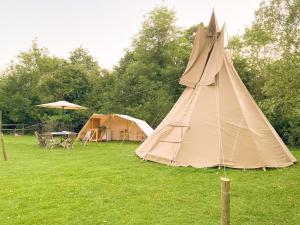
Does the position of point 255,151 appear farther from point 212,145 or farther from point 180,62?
point 180,62

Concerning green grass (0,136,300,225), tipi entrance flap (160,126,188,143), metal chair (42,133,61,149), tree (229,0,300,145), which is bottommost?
green grass (0,136,300,225)

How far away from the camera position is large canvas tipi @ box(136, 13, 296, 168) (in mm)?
10477

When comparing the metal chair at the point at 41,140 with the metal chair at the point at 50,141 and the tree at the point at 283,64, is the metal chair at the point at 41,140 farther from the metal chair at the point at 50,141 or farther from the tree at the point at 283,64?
the tree at the point at 283,64

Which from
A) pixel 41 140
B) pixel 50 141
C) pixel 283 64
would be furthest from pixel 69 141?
pixel 283 64

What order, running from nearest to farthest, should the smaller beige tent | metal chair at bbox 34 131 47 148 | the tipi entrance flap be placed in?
the tipi entrance flap, metal chair at bbox 34 131 47 148, the smaller beige tent

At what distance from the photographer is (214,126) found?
10.9 m

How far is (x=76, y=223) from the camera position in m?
5.46

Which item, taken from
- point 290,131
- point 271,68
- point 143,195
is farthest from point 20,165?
point 290,131

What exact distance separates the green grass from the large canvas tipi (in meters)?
0.58

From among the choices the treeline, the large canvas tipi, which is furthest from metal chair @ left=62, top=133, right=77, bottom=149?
→ the treeline

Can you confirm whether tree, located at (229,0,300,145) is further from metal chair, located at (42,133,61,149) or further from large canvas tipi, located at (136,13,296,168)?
metal chair, located at (42,133,61,149)

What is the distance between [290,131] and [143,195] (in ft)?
46.3

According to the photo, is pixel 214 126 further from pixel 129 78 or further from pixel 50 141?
pixel 129 78

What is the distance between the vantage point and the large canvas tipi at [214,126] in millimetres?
10477
